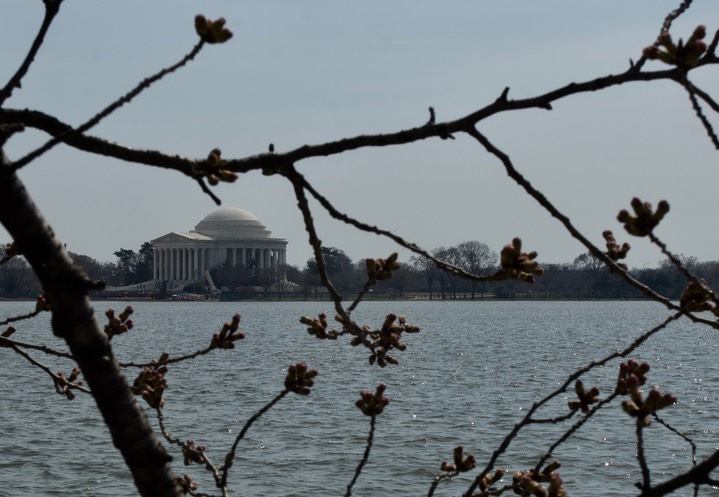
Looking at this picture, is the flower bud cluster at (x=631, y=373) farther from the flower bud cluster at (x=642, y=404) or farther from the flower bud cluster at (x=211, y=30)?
the flower bud cluster at (x=211, y=30)

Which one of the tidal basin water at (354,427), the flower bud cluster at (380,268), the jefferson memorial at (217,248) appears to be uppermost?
the jefferson memorial at (217,248)

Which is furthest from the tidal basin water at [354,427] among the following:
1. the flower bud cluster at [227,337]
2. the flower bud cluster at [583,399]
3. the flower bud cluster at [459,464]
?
the flower bud cluster at [583,399]

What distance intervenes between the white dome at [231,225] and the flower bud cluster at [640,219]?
148 metres

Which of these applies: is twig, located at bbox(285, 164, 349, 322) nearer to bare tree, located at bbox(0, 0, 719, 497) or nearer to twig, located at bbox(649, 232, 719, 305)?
bare tree, located at bbox(0, 0, 719, 497)

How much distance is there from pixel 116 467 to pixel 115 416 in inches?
611

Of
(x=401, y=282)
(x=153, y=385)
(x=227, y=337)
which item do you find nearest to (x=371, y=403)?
(x=227, y=337)

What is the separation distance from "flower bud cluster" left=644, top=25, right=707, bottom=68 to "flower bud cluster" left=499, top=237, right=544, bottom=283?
0.54 metres

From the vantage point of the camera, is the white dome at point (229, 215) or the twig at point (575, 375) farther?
the white dome at point (229, 215)

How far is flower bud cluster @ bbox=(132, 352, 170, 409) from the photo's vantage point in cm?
348

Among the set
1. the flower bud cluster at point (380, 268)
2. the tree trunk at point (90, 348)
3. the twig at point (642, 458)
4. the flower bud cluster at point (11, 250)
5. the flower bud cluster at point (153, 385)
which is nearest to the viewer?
the twig at point (642, 458)

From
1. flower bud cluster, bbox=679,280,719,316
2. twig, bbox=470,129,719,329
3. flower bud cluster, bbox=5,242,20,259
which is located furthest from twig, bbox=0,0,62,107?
flower bud cluster, bbox=5,242,20,259

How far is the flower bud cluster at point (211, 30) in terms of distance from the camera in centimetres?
196

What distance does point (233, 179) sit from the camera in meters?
2.21

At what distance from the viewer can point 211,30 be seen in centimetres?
198
